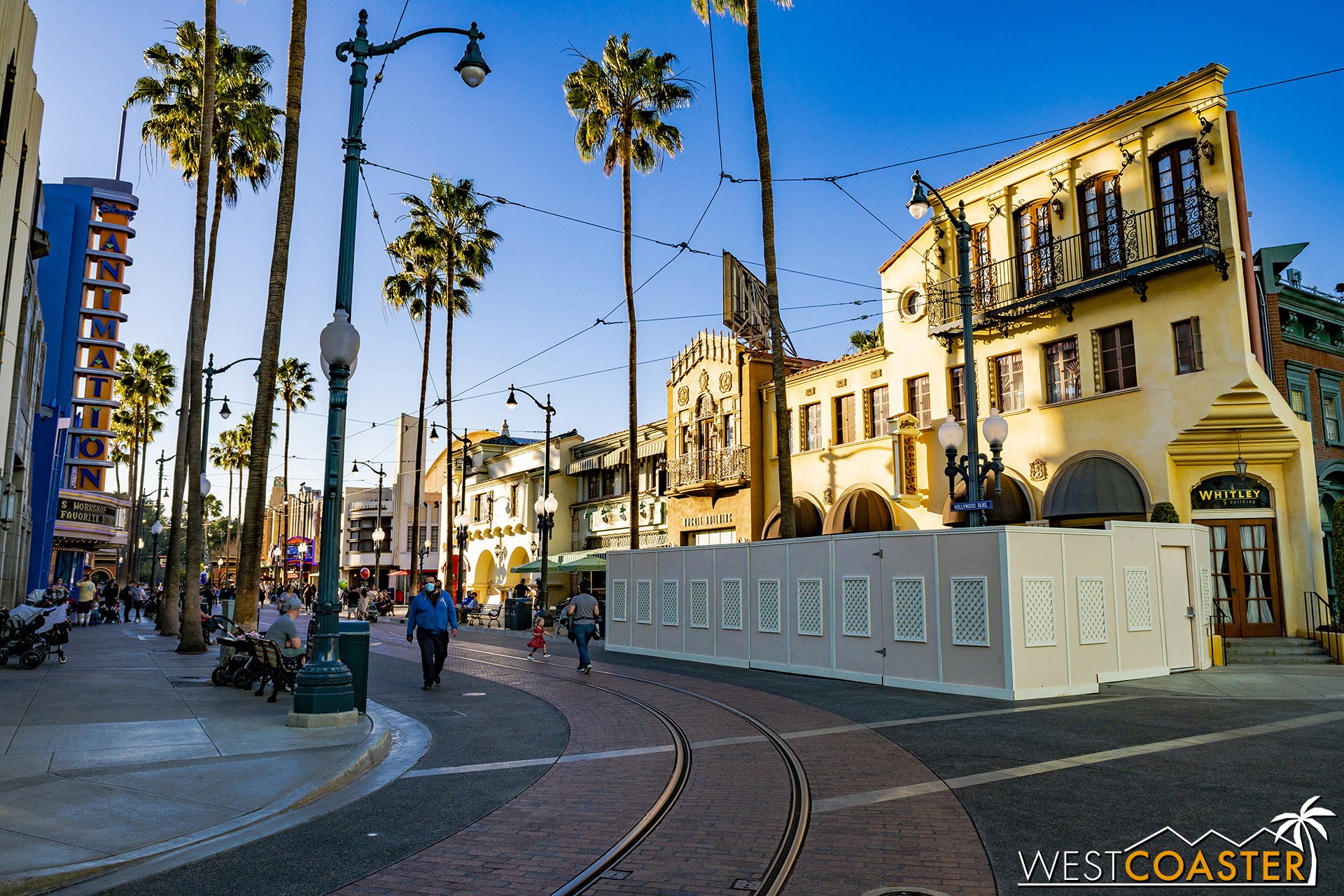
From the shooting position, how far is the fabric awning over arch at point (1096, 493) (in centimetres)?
2133

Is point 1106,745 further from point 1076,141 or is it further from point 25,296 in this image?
point 25,296

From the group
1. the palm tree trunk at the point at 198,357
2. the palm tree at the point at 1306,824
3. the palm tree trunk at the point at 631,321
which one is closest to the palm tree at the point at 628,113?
the palm tree trunk at the point at 631,321

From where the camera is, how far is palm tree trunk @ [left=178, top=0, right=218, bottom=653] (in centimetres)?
2147

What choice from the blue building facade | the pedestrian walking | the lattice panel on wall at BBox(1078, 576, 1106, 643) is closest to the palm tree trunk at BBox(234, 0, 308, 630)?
the pedestrian walking

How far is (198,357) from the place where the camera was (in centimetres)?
2277

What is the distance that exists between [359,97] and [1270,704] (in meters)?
15.3

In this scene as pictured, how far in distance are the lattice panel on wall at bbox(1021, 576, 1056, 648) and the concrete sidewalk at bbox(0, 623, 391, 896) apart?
32.4ft

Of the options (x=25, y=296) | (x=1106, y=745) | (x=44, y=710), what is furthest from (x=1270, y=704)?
(x=25, y=296)

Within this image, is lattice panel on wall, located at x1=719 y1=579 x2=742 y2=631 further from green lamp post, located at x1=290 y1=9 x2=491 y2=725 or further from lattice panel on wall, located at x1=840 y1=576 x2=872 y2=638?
green lamp post, located at x1=290 y1=9 x2=491 y2=725

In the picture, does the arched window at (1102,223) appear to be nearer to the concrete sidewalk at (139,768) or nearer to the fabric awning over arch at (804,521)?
the fabric awning over arch at (804,521)

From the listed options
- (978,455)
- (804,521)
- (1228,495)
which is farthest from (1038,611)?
(804,521)

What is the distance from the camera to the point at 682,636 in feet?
72.9

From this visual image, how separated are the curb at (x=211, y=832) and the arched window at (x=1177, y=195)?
2014 centimetres

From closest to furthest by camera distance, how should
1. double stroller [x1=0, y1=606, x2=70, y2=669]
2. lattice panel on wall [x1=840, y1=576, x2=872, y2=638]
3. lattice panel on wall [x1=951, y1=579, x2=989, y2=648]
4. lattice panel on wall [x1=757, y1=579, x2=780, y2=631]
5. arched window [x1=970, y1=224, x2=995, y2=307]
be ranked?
lattice panel on wall [x1=951, y1=579, x2=989, y2=648]
lattice panel on wall [x1=840, y1=576, x2=872, y2=638]
double stroller [x1=0, y1=606, x2=70, y2=669]
lattice panel on wall [x1=757, y1=579, x2=780, y2=631]
arched window [x1=970, y1=224, x2=995, y2=307]
